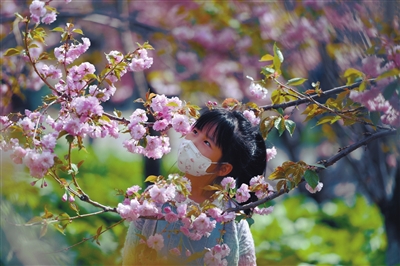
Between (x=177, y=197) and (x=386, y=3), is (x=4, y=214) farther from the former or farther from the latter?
(x=386, y=3)

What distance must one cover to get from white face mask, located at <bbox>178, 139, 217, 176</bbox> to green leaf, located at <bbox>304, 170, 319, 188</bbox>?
390mm

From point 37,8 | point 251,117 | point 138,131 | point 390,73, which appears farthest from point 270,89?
point 390,73

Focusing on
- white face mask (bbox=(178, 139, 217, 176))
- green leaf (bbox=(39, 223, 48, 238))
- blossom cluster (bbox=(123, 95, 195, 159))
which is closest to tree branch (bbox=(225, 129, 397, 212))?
white face mask (bbox=(178, 139, 217, 176))

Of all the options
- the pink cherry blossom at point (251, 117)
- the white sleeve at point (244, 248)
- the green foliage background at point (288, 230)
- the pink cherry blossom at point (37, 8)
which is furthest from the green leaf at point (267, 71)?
the green foliage background at point (288, 230)

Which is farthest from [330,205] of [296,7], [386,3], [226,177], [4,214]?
[4,214]

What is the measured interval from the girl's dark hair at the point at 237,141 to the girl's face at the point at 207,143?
0.01 metres

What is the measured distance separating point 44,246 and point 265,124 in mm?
775

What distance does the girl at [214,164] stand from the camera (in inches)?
81.9

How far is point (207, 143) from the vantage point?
2.10 m

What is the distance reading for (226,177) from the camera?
81.4 inches

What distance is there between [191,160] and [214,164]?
87mm

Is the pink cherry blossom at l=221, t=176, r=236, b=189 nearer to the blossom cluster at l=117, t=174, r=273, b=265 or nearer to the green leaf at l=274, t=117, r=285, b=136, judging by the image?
the blossom cluster at l=117, t=174, r=273, b=265

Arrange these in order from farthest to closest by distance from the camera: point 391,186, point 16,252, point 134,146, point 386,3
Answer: point 391,186 < point 386,3 < point 134,146 < point 16,252

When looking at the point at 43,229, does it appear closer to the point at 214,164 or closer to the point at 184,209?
the point at 184,209
